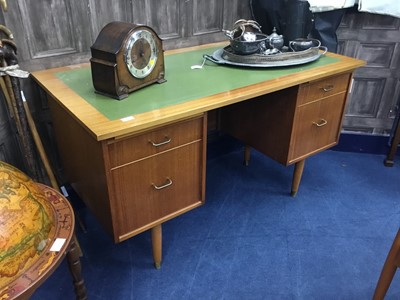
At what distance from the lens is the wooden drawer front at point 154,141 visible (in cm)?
114

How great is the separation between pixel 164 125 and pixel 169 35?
30.8 inches

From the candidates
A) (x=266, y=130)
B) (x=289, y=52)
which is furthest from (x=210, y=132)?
(x=289, y=52)

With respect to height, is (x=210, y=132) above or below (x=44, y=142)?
below

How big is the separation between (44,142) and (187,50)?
783 mm

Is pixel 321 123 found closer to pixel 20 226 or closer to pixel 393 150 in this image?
pixel 393 150

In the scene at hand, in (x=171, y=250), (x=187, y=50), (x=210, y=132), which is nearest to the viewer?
(x=171, y=250)

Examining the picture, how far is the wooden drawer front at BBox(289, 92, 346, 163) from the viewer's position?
1673mm

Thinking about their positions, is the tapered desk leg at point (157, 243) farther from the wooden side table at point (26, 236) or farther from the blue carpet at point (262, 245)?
the wooden side table at point (26, 236)

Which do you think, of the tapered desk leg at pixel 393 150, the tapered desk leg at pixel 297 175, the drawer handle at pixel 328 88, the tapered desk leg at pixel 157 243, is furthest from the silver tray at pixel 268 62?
the tapered desk leg at pixel 393 150

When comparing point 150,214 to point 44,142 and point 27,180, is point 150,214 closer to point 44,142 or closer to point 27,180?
point 27,180

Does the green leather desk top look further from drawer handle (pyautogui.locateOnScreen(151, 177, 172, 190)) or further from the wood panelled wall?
drawer handle (pyautogui.locateOnScreen(151, 177, 172, 190))

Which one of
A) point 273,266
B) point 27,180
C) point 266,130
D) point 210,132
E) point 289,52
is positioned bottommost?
point 273,266

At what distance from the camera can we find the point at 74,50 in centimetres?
157

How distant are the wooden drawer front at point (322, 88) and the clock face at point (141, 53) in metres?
0.63
